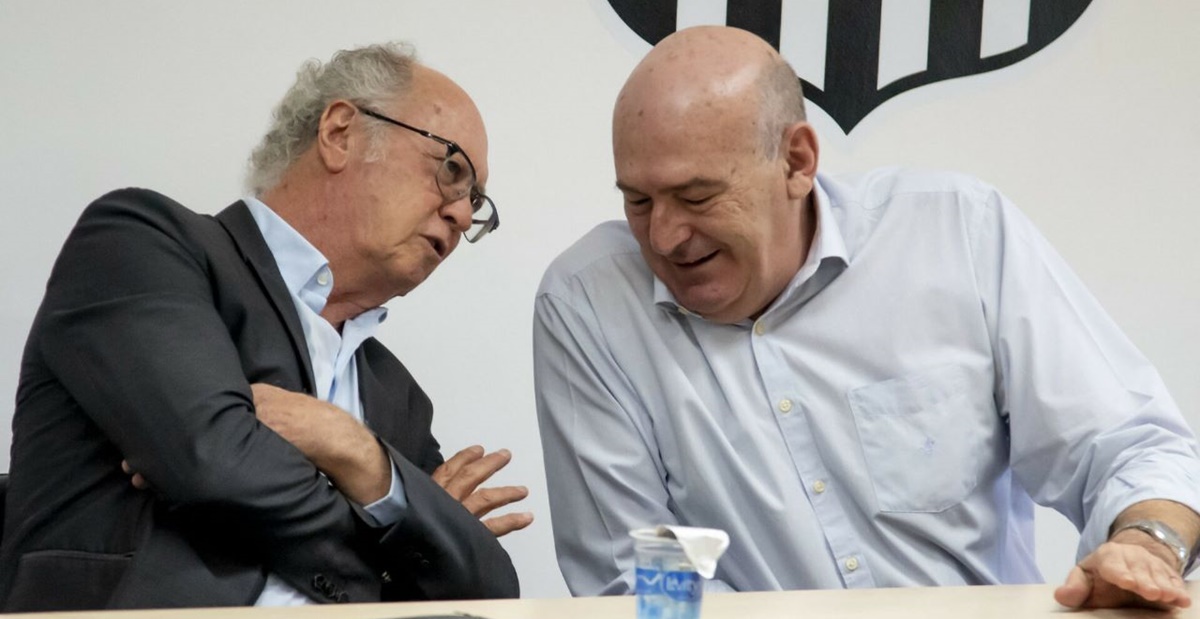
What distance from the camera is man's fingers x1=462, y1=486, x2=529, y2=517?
2270mm

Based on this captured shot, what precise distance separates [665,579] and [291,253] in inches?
47.4

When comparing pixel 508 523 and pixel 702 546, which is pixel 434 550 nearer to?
pixel 508 523

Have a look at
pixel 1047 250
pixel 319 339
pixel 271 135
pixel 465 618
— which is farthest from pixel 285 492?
pixel 1047 250

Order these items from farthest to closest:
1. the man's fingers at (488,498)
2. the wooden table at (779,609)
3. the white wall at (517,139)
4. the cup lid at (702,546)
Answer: the white wall at (517,139), the man's fingers at (488,498), the wooden table at (779,609), the cup lid at (702,546)

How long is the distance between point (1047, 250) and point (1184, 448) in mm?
423

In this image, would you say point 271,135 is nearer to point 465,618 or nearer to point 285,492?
point 285,492

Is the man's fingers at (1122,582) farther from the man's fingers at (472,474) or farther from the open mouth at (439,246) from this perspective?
the open mouth at (439,246)

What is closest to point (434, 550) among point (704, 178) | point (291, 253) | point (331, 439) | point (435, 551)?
point (435, 551)

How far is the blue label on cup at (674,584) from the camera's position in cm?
117

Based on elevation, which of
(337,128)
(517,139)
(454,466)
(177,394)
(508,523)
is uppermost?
(337,128)

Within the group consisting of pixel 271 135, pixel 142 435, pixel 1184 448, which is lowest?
pixel 1184 448

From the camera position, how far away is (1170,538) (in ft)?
5.55

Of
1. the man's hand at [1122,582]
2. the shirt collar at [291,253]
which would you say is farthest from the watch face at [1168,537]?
the shirt collar at [291,253]

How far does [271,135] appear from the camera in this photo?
2426mm
